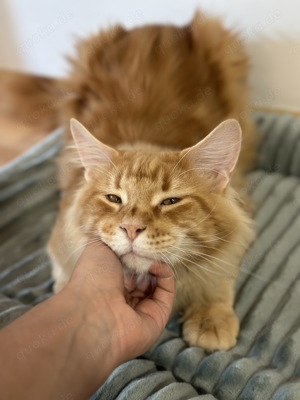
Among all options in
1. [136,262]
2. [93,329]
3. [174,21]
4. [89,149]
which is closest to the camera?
[93,329]

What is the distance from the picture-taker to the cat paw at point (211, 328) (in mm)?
1215

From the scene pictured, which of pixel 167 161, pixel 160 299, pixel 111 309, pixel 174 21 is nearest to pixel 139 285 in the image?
pixel 160 299

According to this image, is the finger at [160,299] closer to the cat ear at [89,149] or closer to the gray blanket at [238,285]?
the gray blanket at [238,285]

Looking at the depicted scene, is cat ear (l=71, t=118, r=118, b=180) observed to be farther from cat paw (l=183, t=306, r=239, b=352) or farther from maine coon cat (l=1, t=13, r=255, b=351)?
cat paw (l=183, t=306, r=239, b=352)

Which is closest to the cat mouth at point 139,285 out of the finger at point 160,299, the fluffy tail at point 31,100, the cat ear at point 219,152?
the finger at point 160,299

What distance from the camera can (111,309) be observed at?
981 millimetres

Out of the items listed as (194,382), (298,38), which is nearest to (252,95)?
(298,38)

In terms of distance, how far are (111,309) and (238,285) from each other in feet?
1.96

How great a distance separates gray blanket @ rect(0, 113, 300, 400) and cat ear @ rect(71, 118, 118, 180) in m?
0.50

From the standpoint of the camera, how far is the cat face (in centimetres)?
99

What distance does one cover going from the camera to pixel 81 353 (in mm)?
886

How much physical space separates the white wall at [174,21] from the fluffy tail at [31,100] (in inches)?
6.9

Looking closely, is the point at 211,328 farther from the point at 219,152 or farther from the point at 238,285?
the point at 219,152

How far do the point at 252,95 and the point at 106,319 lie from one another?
161 centimetres
